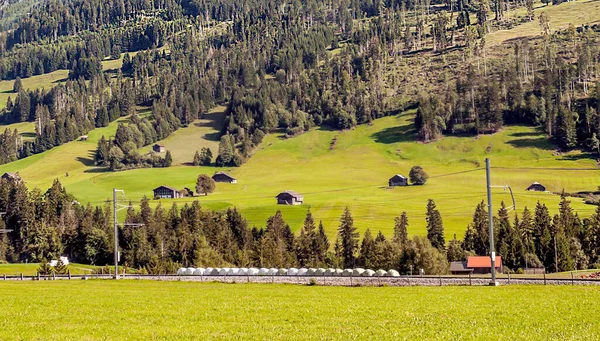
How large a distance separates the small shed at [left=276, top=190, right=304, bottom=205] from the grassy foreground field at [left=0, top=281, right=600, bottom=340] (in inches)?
5794

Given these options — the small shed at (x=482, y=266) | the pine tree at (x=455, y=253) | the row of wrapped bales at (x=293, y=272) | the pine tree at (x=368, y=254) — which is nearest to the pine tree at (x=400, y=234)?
the pine tree at (x=368, y=254)

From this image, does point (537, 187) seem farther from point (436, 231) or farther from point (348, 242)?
point (348, 242)

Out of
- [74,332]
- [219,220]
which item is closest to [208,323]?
[74,332]

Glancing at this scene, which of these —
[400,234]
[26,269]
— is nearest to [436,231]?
[400,234]

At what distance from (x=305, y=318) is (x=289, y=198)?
160 meters

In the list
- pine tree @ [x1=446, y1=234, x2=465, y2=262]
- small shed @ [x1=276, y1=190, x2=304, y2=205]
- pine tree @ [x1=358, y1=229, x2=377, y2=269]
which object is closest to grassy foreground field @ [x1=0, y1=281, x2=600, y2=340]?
pine tree @ [x1=358, y1=229, x2=377, y2=269]

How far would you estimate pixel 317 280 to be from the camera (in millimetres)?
81562

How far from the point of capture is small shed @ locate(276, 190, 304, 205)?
193 meters

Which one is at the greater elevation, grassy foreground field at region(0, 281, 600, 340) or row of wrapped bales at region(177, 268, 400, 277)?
grassy foreground field at region(0, 281, 600, 340)

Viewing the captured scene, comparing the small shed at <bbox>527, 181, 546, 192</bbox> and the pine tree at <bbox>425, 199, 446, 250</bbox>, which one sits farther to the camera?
the small shed at <bbox>527, 181, 546, 192</bbox>

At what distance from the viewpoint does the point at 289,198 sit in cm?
19350

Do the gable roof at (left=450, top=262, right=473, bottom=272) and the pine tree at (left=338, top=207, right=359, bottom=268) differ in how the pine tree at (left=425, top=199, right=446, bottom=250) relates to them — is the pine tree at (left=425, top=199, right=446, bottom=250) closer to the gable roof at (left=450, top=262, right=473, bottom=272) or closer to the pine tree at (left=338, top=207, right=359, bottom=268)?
the gable roof at (left=450, top=262, right=473, bottom=272)

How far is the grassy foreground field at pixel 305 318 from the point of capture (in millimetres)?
27375

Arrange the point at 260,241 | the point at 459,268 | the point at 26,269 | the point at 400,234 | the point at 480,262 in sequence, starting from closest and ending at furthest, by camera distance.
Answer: the point at 480,262
the point at 459,268
the point at 26,269
the point at 400,234
the point at 260,241
